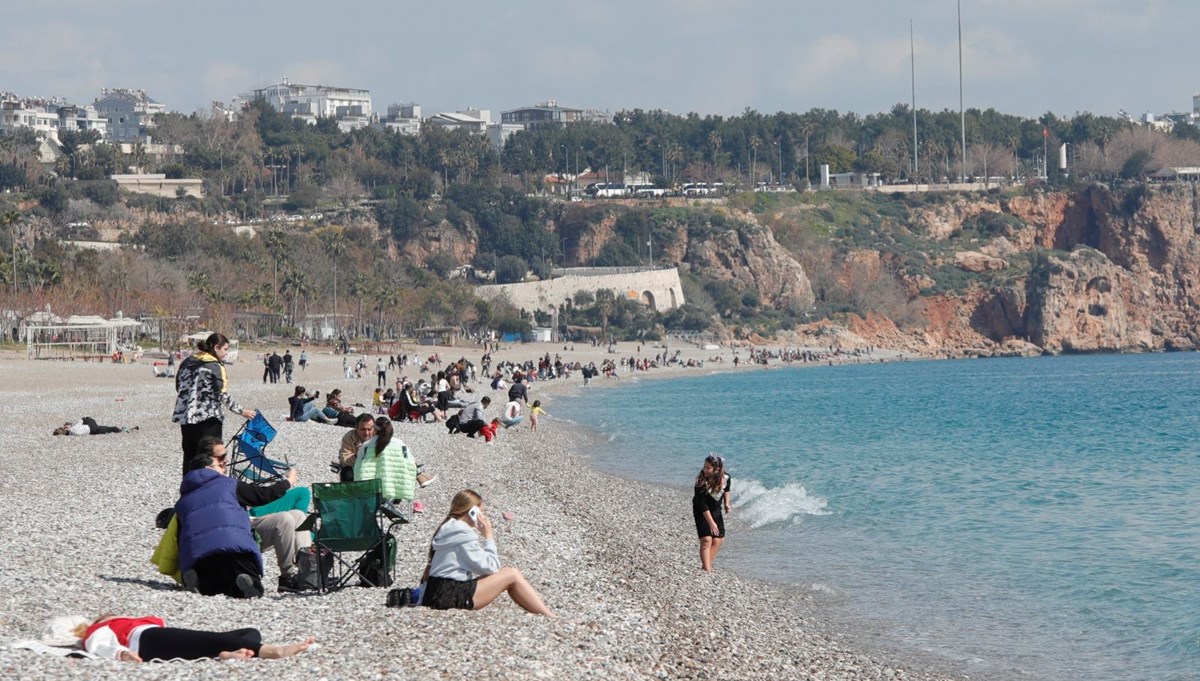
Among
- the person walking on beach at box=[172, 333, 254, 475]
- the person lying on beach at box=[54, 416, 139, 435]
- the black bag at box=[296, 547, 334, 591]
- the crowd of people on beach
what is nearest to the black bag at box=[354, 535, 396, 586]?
the black bag at box=[296, 547, 334, 591]

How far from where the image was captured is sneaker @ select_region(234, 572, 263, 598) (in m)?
8.56

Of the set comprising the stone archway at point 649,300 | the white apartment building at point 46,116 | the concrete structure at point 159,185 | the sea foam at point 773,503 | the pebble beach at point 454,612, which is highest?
the white apartment building at point 46,116

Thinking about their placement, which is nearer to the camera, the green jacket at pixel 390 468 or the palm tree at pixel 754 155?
the green jacket at pixel 390 468

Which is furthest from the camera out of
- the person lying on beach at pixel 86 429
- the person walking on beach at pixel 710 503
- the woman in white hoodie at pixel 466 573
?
the person lying on beach at pixel 86 429

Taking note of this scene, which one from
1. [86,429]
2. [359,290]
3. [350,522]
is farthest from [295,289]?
[350,522]

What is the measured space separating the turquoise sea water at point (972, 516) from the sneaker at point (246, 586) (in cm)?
463

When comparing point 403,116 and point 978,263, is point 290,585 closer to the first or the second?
point 978,263

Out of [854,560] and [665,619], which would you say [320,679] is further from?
[854,560]

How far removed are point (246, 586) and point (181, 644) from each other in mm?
1992

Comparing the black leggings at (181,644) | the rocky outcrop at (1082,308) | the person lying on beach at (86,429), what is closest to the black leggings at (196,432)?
the black leggings at (181,644)

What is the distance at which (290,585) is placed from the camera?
9156mm

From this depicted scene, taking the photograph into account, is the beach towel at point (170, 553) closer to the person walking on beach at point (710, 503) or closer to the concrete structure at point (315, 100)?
the person walking on beach at point (710, 503)

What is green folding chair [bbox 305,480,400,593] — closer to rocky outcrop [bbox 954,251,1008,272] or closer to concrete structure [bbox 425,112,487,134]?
rocky outcrop [bbox 954,251,1008,272]

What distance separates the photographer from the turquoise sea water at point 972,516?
35.3 feet
